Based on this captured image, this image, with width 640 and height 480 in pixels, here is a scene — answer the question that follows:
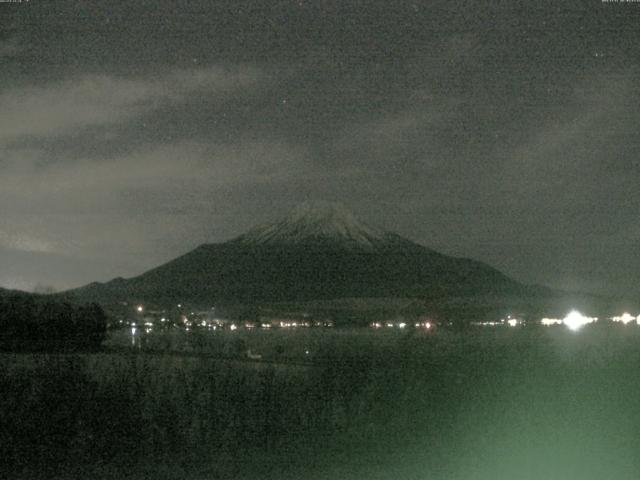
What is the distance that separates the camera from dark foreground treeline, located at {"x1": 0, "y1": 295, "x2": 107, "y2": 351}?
170ft

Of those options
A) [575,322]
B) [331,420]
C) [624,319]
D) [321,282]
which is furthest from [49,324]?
[321,282]

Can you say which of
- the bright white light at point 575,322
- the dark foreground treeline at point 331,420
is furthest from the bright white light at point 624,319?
the dark foreground treeline at point 331,420

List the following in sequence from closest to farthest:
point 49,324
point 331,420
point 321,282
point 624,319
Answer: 1. point 331,420
2. point 49,324
3. point 624,319
4. point 321,282

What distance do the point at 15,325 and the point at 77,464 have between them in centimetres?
4117

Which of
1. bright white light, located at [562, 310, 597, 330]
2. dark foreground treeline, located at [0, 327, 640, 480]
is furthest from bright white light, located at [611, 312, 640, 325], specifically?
dark foreground treeline, located at [0, 327, 640, 480]

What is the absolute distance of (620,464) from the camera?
1348 centimetres

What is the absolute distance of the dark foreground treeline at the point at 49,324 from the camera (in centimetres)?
5191

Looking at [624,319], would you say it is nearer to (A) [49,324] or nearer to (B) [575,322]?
(B) [575,322]

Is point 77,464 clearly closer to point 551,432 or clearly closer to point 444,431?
point 444,431

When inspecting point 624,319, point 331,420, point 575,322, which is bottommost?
point 331,420

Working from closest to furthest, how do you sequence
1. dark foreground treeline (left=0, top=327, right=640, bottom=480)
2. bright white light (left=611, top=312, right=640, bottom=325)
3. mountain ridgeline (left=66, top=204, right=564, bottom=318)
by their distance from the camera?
dark foreground treeline (left=0, top=327, right=640, bottom=480) → bright white light (left=611, top=312, right=640, bottom=325) → mountain ridgeline (left=66, top=204, right=564, bottom=318)

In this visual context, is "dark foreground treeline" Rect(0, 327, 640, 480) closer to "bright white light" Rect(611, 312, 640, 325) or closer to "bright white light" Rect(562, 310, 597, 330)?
"bright white light" Rect(562, 310, 597, 330)

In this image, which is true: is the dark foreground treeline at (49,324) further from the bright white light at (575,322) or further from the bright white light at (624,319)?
the bright white light at (624,319)

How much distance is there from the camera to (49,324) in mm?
54188
